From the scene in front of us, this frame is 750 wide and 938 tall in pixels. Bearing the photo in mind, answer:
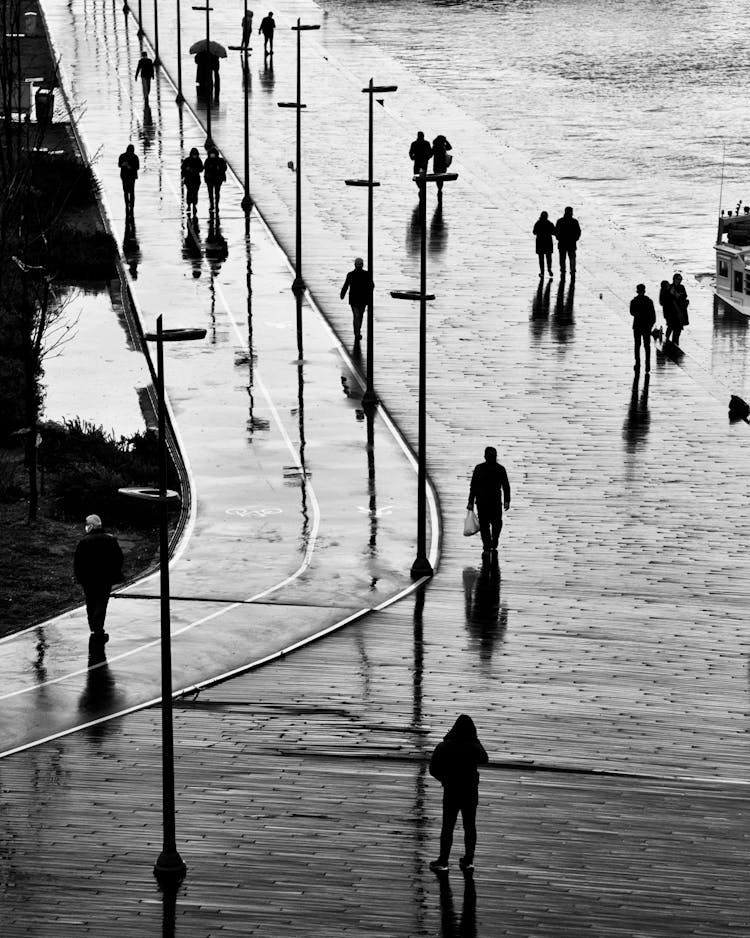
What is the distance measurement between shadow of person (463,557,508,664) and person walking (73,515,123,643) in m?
4.31

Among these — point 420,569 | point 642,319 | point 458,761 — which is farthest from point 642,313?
point 458,761

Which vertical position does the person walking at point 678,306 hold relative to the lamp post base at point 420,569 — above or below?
above

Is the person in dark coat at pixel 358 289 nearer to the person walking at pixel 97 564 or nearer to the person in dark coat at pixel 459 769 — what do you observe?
the person walking at pixel 97 564

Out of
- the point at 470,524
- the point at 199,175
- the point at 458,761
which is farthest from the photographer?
the point at 199,175

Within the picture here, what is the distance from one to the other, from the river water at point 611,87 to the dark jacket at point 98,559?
29.9 metres

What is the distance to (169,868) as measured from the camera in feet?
51.9

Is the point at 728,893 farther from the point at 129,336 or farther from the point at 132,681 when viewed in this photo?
the point at 129,336

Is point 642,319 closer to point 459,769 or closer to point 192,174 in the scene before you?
point 192,174

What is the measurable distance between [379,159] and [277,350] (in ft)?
70.1

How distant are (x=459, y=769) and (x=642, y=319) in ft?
62.3

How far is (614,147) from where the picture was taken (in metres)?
65.0

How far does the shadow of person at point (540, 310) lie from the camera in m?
37.1

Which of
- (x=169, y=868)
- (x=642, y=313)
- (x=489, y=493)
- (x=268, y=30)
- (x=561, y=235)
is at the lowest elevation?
(x=169, y=868)

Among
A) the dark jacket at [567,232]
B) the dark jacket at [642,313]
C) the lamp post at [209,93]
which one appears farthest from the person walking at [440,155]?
the dark jacket at [642,313]
